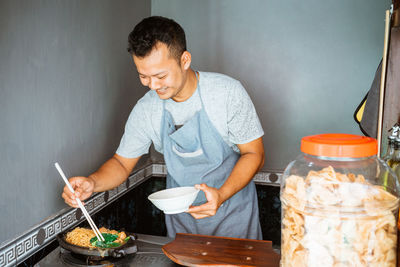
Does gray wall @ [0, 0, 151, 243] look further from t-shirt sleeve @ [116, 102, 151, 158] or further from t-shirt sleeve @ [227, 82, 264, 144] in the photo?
t-shirt sleeve @ [227, 82, 264, 144]

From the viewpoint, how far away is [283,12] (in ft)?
9.09

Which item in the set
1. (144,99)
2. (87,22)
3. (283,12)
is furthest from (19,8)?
(283,12)

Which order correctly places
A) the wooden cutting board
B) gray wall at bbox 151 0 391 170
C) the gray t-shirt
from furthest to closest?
1. gray wall at bbox 151 0 391 170
2. the gray t-shirt
3. the wooden cutting board

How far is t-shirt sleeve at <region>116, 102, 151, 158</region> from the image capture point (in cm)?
196

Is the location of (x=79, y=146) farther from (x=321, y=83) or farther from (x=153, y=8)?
(x=321, y=83)

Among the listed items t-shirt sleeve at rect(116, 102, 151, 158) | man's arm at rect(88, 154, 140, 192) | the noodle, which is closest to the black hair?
t-shirt sleeve at rect(116, 102, 151, 158)

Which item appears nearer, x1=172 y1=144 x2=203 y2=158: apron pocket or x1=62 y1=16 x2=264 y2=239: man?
x1=62 y1=16 x2=264 y2=239: man

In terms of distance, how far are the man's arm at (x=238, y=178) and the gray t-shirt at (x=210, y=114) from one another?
53 millimetres

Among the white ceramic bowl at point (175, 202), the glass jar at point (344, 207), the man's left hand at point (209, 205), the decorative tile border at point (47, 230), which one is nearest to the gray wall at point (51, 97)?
the decorative tile border at point (47, 230)

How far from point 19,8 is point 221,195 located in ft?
3.78

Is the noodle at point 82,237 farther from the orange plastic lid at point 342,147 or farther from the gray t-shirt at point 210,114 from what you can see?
the orange plastic lid at point 342,147

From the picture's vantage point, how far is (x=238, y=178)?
179 centimetres

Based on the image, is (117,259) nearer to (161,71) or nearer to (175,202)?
(175,202)

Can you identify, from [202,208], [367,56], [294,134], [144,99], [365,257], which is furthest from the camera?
[294,134]
